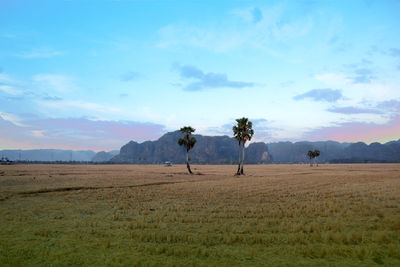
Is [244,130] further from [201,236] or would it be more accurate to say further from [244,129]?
[201,236]

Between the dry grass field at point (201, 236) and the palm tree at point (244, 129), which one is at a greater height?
the palm tree at point (244, 129)

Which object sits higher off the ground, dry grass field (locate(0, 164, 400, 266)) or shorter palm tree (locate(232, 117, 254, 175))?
shorter palm tree (locate(232, 117, 254, 175))

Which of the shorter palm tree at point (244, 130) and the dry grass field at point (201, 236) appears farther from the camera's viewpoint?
the shorter palm tree at point (244, 130)

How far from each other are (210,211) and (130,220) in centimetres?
625

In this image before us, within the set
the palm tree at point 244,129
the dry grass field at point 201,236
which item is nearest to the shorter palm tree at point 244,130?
the palm tree at point 244,129

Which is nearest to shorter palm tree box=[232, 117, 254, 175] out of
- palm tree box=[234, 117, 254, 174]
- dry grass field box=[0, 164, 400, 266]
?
palm tree box=[234, 117, 254, 174]

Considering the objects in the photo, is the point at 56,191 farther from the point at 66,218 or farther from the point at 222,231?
the point at 222,231

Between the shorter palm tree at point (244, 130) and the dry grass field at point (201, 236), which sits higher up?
the shorter palm tree at point (244, 130)

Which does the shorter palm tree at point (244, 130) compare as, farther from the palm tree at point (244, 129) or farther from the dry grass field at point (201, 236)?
the dry grass field at point (201, 236)

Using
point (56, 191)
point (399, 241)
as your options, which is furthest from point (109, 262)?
point (56, 191)

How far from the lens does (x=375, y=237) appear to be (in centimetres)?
1443

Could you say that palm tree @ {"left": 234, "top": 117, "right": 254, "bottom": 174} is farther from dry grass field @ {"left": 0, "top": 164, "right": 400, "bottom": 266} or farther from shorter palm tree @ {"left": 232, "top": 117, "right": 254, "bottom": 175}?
dry grass field @ {"left": 0, "top": 164, "right": 400, "bottom": 266}

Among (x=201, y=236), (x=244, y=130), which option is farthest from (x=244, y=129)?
(x=201, y=236)

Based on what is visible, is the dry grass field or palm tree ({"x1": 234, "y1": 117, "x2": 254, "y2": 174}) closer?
the dry grass field
